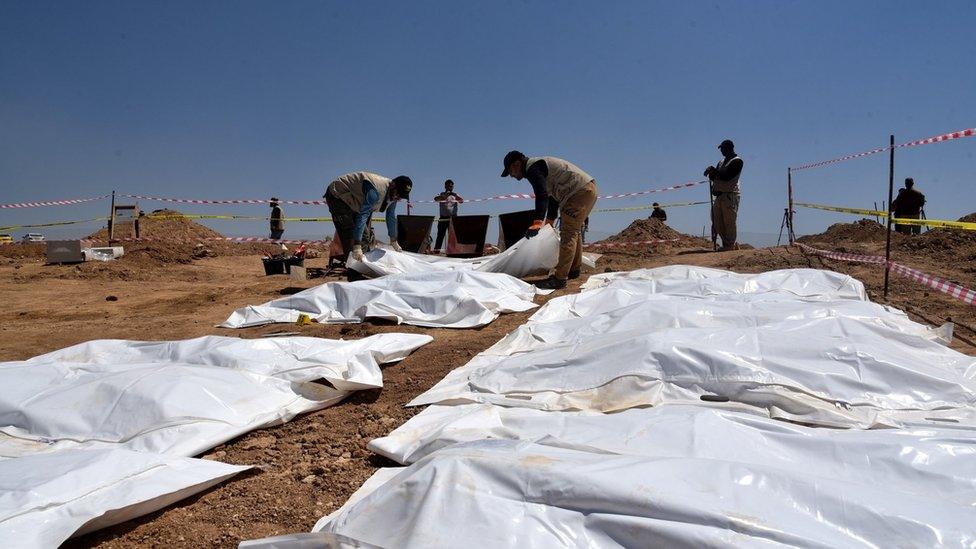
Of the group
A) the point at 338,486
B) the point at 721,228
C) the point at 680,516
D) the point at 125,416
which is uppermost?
the point at 721,228

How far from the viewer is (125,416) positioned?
239cm

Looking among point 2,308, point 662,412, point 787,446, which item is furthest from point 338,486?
point 2,308

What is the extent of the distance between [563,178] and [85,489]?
17.0 ft

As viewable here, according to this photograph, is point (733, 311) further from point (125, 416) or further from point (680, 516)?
point (125, 416)

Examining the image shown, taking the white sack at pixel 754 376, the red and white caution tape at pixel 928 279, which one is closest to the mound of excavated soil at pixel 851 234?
the red and white caution tape at pixel 928 279

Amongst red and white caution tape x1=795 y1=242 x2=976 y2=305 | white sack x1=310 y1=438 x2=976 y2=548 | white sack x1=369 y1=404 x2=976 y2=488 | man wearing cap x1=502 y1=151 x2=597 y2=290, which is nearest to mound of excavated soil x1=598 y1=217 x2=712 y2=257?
red and white caution tape x1=795 y1=242 x2=976 y2=305

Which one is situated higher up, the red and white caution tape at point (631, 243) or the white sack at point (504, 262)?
the red and white caution tape at point (631, 243)

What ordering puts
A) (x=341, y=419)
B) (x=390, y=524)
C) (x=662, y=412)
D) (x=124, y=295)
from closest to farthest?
(x=390, y=524)
(x=662, y=412)
(x=341, y=419)
(x=124, y=295)

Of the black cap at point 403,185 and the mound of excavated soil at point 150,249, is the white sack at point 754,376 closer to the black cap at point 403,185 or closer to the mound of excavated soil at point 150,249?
the black cap at point 403,185

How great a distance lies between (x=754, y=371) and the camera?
242cm

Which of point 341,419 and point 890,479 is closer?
point 890,479

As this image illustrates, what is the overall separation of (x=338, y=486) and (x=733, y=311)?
7.96ft

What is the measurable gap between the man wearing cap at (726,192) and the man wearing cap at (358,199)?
4.71m

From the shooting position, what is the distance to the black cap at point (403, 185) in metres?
6.70
